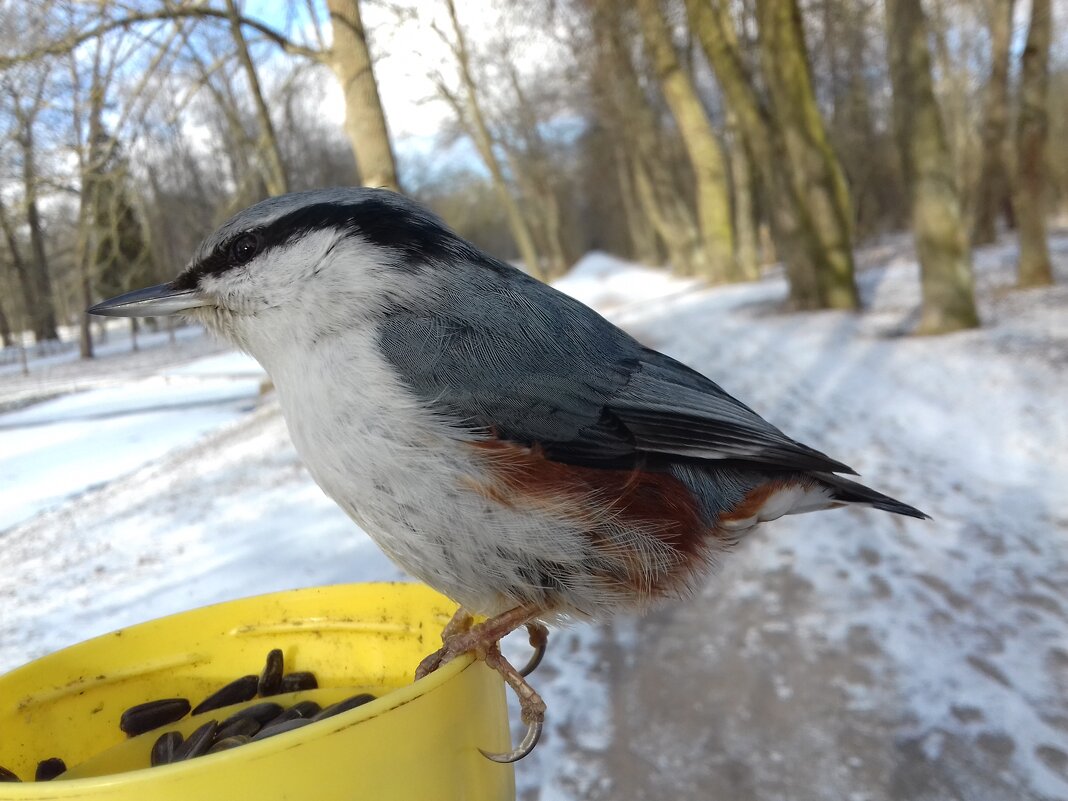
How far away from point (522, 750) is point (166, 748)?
634 millimetres

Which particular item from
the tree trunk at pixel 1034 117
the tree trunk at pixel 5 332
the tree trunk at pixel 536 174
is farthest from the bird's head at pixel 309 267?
the tree trunk at pixel 536 174

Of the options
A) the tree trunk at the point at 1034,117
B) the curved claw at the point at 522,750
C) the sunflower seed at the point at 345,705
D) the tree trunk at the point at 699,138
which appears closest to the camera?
the curved claw at the point at 522,750

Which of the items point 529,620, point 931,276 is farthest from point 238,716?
point 931,276

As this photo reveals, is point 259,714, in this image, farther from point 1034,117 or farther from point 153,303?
point 1034,117

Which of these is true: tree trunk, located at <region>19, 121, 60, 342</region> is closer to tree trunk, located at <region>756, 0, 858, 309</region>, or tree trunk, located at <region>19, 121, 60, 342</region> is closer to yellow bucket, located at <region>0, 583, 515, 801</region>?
yellow bucket, located at <region>0, 583, 515, 801</region>

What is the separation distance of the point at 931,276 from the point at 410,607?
6.87 m

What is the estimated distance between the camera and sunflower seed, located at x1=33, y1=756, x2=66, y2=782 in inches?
50.7

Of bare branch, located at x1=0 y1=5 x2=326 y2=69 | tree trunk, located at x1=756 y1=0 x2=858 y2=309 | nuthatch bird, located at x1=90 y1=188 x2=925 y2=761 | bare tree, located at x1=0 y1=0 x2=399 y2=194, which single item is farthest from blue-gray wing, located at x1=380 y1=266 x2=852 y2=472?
tree trunk, located at x1=756 y1=0 x2=858 y2=309

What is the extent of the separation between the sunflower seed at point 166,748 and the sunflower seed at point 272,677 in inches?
6.7

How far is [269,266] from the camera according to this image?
1.42m

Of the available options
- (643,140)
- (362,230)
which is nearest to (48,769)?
(362,230)

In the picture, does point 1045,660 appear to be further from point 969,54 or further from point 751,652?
point 969,54

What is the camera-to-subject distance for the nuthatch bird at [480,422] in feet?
3.91

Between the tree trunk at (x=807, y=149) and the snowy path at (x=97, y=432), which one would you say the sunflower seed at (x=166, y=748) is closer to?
the snowy path at (x=97, y=432)
